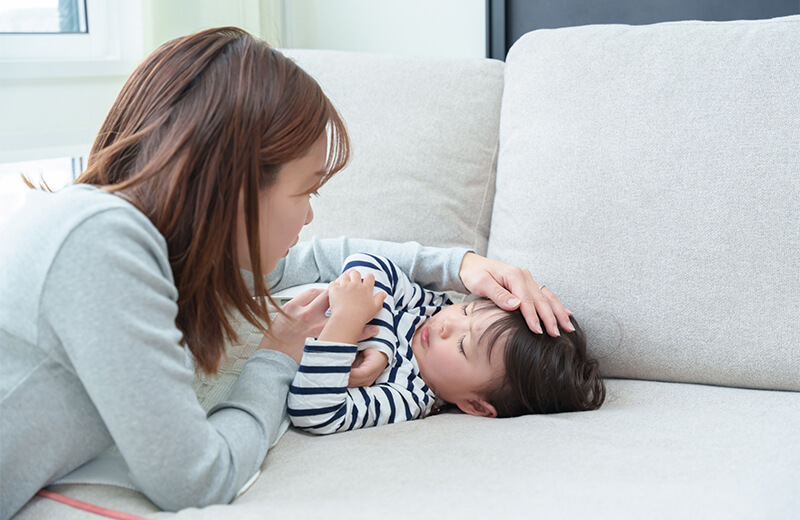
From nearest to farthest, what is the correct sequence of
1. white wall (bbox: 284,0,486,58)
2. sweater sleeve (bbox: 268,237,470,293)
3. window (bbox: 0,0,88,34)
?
sweater sleeve (bbox: 268,237,470,293), window (bbox: 0,0,88,34), white wall (bbox: 284,0,486,58)

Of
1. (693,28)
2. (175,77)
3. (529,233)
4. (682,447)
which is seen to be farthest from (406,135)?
(682,447)

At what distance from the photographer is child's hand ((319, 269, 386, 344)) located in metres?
1.13

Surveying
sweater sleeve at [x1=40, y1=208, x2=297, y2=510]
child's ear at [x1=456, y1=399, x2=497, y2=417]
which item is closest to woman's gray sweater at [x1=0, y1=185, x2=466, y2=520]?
sweater sleeve at [x1=40, y1=208, x2=297, y2=510]

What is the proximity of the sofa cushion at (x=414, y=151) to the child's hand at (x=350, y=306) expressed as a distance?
0.35m

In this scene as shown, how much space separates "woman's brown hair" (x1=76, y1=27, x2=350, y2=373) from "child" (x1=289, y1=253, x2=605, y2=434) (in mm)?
197

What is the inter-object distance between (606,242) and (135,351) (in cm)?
86

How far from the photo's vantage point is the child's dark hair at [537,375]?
3.98ft

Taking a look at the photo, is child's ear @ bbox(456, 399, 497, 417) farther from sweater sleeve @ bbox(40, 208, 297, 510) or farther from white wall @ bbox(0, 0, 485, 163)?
white wall @ bbox(0, 0, 485, 163)

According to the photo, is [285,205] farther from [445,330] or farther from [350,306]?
[445,330]

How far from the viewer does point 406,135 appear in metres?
1.61

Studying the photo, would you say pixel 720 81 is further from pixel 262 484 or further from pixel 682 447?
pixel 262 484

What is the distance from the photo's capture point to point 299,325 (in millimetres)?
1187

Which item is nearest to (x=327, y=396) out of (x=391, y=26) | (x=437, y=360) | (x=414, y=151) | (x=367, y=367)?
(x=367, y=367)

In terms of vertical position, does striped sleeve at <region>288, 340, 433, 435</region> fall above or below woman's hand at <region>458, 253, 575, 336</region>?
below
